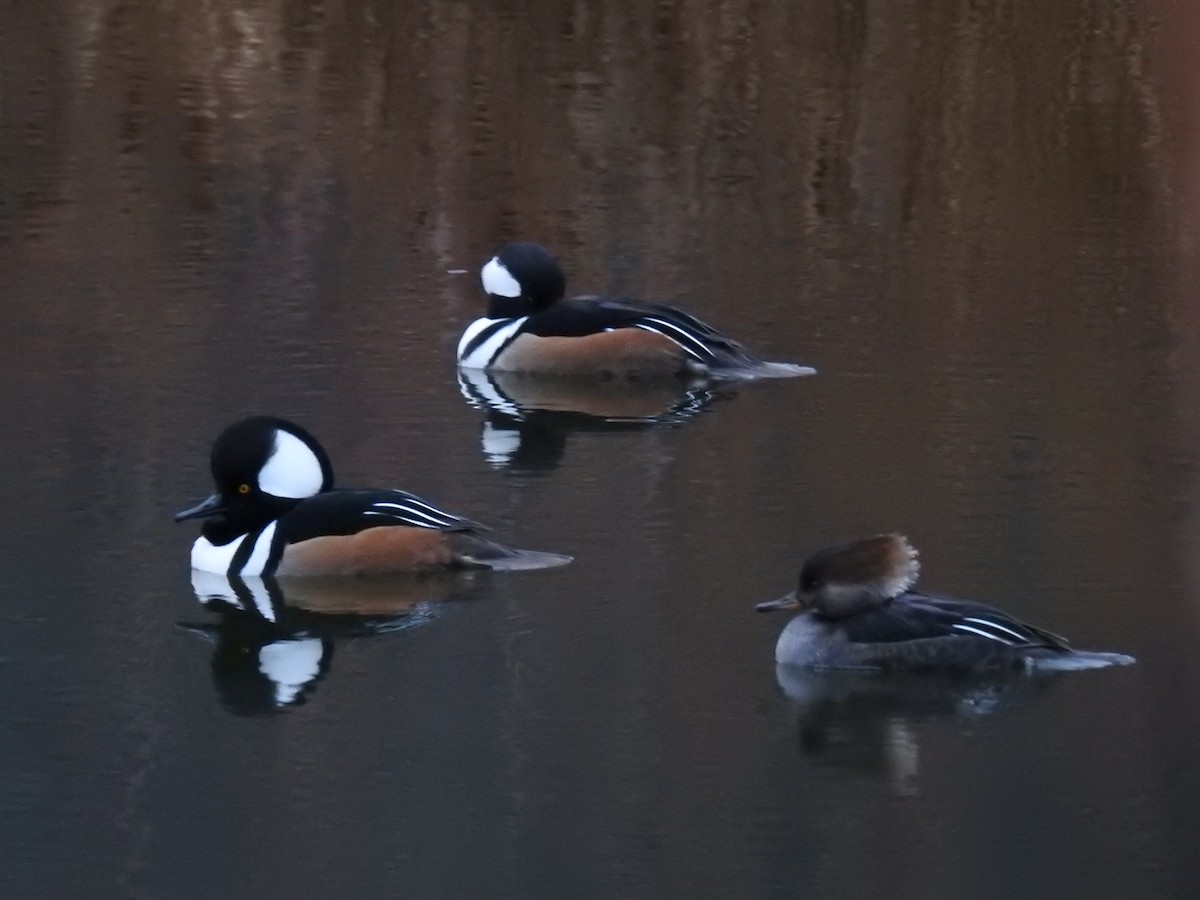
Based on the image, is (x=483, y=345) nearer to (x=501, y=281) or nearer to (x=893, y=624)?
(x=501, y=281)

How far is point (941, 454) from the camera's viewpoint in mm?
9977

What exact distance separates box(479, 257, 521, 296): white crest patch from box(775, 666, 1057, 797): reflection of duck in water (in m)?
5.28

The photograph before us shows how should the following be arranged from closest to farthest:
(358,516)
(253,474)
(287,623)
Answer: (287,623) < (358,516) < (253,474)

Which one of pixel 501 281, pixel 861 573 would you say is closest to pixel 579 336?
pixel 501 281

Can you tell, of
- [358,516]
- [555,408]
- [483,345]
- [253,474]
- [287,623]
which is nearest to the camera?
[287,623]

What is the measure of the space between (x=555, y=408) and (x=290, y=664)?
400 cm

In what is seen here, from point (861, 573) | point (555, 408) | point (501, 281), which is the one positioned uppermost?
point (861, 573)

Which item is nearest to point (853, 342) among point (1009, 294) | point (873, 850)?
point (1009, 294)

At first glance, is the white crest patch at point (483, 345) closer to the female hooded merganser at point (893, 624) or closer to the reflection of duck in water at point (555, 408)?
the reflection of duck in water at point (555, 408)

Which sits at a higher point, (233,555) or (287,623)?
(233,555)

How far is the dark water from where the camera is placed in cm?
625

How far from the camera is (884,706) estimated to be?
7.01 m

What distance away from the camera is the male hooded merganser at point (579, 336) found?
11602mm

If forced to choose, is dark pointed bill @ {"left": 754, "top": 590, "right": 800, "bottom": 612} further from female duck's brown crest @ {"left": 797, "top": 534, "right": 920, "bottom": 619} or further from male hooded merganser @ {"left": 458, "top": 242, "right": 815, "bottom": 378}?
male hooded merganser @ {"left": 458, "top": 242, "right": 815, "bottom": 378}
